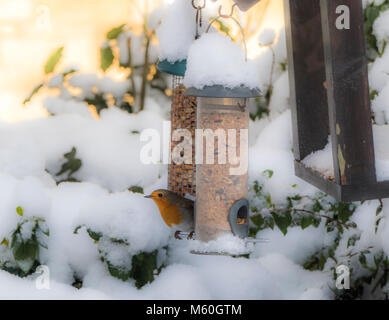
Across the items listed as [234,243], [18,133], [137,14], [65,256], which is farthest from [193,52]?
[137,14]

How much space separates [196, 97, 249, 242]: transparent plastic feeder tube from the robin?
0.25ft

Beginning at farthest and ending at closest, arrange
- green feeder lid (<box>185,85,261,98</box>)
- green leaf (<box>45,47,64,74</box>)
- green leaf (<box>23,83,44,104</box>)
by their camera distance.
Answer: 1. green leaf (<box>45,47,64,74</box>)
2. green leaf (<box>23,83,44,104</box>)
3. green feeder lid (<box>185,85,261,98</box>)

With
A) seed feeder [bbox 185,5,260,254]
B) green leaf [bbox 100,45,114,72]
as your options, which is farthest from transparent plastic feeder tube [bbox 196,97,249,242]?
green leaf [bbox 100,45,114,72]

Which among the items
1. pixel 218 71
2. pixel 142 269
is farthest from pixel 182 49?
pixel 142 269

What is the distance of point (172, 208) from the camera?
1962 millimetres

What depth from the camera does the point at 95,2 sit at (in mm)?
3330

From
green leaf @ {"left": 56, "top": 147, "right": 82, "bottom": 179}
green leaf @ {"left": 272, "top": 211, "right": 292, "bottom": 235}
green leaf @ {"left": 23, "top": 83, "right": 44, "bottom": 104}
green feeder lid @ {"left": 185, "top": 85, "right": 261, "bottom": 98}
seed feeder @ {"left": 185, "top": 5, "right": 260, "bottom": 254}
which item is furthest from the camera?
green leaf @ {"left": 23, "top": 83, "right": 44, "bottom": 104}

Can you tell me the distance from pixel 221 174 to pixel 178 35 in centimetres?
54

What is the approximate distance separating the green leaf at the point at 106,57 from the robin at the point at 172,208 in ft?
4.24

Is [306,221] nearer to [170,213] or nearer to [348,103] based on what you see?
[170,213]

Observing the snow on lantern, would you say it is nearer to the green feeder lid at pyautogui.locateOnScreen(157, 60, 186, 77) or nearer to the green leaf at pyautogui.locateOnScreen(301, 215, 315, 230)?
the green feeder lid at pyautogui.locateOnScreen(157, 60, 186, 77)

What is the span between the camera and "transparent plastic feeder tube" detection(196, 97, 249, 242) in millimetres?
1822

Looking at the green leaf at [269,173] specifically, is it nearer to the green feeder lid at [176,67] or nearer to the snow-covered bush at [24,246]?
the green feeder lid at [176,67]

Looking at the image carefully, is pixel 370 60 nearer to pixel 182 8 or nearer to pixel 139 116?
pixel 182 8
